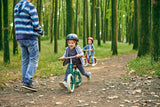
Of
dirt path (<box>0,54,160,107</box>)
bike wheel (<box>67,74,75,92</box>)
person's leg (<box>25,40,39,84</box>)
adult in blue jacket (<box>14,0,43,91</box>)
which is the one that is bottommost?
dirt path (<box>0,54,160,107</box>)

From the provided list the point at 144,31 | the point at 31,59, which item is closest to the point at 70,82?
the point at 31,59

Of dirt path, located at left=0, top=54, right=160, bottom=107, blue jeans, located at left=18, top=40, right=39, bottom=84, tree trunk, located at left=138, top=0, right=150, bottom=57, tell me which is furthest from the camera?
tree trunk, located at left=138, top=0, right=150, bottom=57

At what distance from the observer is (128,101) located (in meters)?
4.08

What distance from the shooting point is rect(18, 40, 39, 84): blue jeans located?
4898mm

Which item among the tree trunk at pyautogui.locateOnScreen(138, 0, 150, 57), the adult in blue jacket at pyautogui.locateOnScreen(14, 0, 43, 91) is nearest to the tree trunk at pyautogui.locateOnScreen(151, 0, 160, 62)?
the tree trunk at pyautogui.locateOnScreen(138, 0, 150, 57)

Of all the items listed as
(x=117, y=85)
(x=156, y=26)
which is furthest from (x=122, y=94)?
(x=156, y=26)

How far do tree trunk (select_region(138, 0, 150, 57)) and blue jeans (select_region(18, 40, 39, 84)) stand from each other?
7.33m

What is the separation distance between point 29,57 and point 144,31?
7.66m

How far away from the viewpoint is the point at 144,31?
10484mm

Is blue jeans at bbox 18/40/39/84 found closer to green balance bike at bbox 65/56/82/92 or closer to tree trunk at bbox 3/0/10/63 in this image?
green balance bike at bbox 65/56/82/92

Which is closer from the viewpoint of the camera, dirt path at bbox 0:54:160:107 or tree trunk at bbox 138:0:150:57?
dirt path at bbox 0:54:160:107

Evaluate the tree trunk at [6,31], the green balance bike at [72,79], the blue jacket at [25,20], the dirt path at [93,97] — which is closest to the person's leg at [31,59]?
the blue jacket at [25,20]

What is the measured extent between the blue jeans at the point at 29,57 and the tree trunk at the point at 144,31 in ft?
24.0

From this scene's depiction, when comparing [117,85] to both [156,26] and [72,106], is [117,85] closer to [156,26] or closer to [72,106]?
[72,106]
